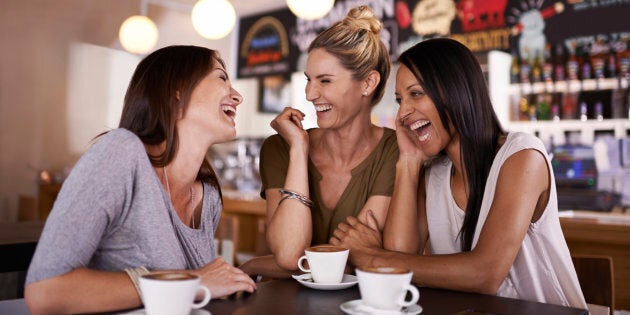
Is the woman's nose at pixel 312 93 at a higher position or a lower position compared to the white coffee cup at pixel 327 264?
higher

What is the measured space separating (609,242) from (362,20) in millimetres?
2417

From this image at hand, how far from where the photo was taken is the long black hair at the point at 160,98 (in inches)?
58.9

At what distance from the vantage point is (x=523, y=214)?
1547 millimetres

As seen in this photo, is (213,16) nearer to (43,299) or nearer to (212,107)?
(212,107)

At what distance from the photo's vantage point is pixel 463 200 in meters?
1.82

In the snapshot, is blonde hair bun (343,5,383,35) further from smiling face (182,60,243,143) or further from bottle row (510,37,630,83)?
bottle row (510,37,630,83)

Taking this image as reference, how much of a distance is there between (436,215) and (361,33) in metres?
0.69

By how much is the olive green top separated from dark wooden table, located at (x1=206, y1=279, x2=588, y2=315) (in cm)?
66

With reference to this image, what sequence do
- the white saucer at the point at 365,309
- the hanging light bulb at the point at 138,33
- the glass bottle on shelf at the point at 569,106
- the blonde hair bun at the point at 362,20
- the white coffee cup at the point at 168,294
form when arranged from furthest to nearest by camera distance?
the glass bottle on shelf at the point at 569,106, the hanging light bulb at the point at 138,33, the blonde hair bun at the point at 362,20, the white saucer at the point at 365,309, the white coffee cup at the point at 168,294

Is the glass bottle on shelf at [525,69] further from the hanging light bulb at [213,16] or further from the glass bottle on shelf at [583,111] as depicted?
the hanging light bulb at [213,16]

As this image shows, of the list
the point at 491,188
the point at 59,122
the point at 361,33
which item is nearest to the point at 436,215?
the point at 491,188

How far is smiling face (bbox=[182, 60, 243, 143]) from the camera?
5.13 ft

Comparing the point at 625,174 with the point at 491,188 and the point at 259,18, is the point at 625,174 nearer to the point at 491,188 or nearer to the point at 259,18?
the point at 491,188

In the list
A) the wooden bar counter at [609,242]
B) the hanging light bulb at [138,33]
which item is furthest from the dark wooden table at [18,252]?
the wooden bar counter at [609,242]
